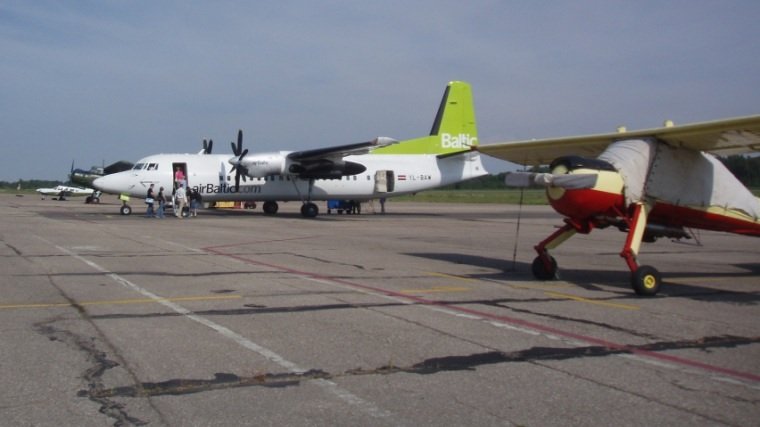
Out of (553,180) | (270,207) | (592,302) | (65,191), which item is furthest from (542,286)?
(65,191)

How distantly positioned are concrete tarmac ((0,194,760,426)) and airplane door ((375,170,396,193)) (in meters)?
23.8

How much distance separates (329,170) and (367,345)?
28.5 metres

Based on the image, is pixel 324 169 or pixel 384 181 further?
pixel 384 181

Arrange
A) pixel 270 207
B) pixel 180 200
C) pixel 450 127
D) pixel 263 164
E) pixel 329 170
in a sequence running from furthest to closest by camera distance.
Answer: pixel 450 127 < pixel 270 207 < pixel 329 170 < pixel 263 164 < pixel 180 200

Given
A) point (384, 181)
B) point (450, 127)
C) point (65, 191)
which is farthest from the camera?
point (65, 191)

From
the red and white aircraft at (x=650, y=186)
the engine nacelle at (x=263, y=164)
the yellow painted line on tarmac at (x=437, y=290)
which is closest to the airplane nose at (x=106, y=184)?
the engine nacelle at (x=263, y=164)

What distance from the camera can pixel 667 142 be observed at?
36.3 ft

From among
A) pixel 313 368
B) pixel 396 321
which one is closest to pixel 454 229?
pixel 396 321

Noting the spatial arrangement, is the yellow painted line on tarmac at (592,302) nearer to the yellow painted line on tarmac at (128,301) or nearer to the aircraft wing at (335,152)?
the yellow painted line on tarmac at (128,301)

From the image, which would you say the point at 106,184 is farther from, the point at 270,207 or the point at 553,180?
the point at 553,180

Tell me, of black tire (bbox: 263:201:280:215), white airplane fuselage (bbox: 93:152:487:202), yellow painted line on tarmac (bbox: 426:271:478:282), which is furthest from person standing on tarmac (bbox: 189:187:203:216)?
yellow painted line on tarmac (bbox: 426:271:478:282)

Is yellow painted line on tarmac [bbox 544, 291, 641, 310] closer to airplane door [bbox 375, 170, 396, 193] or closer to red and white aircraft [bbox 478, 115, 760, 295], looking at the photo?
red and white aircraft [bbox 478, 115, 760, 295]

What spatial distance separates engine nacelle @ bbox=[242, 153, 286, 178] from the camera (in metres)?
33.2

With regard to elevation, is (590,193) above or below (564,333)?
above
